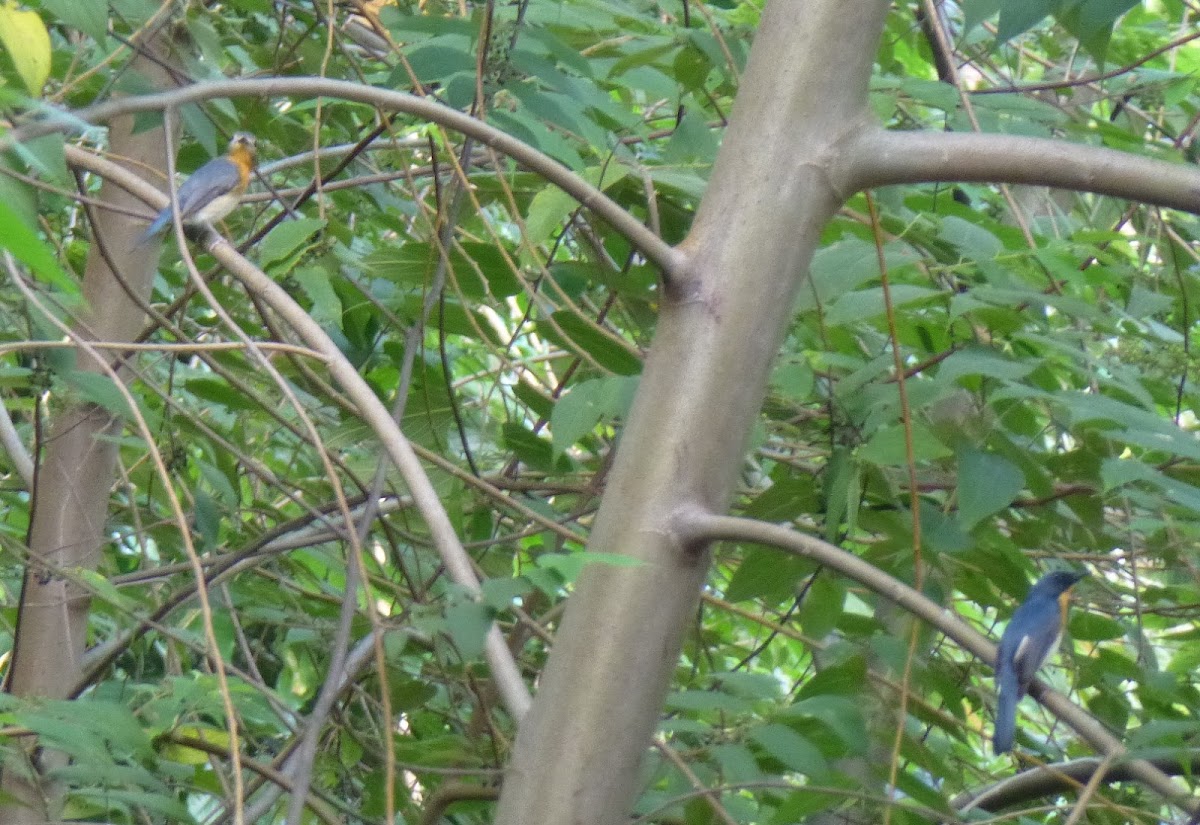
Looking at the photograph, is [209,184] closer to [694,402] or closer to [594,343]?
[594,343]

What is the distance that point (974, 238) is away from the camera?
6.88 feet

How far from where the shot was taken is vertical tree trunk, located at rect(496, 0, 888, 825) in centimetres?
143

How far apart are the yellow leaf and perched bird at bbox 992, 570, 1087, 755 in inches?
80.1

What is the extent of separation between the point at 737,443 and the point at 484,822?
1545 mm

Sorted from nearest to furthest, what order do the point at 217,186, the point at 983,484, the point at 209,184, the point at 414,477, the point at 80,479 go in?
1. the point at 414,477
2. the point at 983,484
3. the point at 80,479
4. the point at 209,184
5. the point at 217,186

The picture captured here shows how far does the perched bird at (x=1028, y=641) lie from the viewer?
2732mm

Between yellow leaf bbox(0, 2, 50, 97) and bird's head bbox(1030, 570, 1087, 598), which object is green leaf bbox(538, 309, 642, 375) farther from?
bird's head bbox(1030, 570, 1087, 598)

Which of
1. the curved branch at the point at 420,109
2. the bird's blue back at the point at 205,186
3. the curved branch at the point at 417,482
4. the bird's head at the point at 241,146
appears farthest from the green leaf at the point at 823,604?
the bird's head at the point at 241,146

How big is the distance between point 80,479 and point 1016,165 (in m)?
2.08

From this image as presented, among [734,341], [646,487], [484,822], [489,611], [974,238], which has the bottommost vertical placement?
[484,822]

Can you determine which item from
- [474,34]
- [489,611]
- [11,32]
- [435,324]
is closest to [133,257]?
[435,324]

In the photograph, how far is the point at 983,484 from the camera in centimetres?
195

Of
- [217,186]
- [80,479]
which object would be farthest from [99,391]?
[217,186]

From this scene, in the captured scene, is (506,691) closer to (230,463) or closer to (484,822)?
(484,822)
